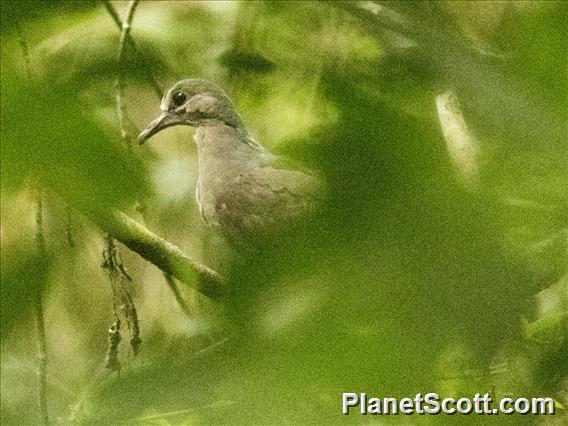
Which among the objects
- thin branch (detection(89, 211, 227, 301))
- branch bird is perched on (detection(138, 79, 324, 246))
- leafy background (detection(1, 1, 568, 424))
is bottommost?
leafy background (detection(1, 1, 568, 424))

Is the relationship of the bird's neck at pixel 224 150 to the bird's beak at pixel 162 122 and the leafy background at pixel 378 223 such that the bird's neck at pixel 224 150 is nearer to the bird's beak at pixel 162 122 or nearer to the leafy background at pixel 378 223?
the bird's beak at pixel 162 122

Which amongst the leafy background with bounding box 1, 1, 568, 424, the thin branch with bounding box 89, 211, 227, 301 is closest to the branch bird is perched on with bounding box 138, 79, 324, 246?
the thin branch with bounding box 89, 211, 227, 301

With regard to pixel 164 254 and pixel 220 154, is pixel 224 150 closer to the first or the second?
pixel 220 154

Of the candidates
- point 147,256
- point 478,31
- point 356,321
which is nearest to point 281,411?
point 356,321

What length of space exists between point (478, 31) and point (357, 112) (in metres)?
0.12

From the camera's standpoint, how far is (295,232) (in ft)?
0.56

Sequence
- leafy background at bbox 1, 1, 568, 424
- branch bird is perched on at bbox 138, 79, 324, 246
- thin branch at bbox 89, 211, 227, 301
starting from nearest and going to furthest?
leafy background at bbox 1, 1, 568, 424, thin branch at bbox 89, 211, 227, 301, branch bird is perched on at bbox 138, 79, 324, 246

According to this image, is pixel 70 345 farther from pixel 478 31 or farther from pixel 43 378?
pixel 478 31

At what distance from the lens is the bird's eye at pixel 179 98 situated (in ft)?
2.74

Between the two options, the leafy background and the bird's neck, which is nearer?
the leafy background

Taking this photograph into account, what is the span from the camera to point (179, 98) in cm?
86

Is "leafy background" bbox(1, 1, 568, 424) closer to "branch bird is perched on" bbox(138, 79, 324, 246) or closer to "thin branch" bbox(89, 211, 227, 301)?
"thin branch" bbox(89, 211, 227, 301)

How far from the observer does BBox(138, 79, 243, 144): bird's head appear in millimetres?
814

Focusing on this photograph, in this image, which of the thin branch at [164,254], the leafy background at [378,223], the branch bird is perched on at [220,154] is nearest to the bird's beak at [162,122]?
the branch bird is perched on at [220,154]
